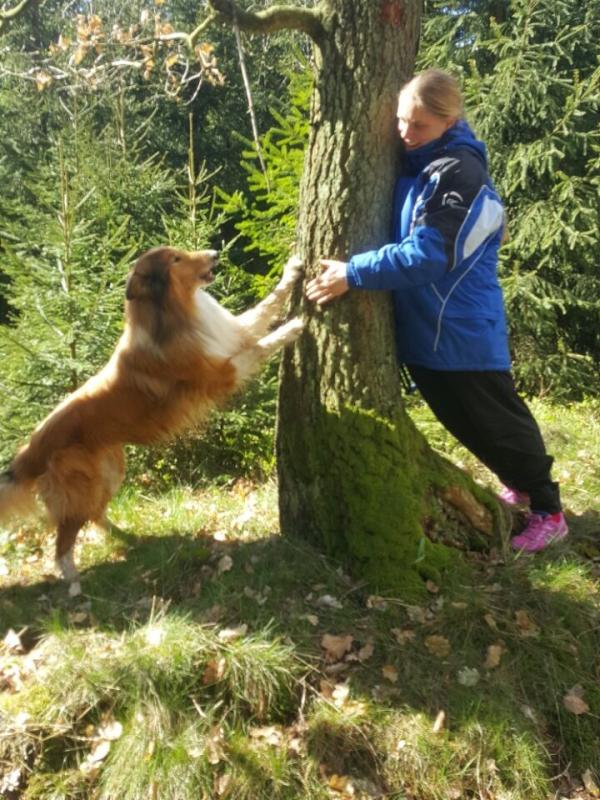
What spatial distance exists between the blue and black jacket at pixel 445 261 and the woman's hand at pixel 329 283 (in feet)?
0.26

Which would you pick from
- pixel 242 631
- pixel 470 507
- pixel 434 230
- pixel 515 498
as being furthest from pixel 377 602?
pixel 434 230

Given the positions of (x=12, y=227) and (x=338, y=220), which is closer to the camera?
(x=338, y=220)

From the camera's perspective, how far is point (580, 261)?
7.98m

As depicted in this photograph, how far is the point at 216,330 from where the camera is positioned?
4.20 meters

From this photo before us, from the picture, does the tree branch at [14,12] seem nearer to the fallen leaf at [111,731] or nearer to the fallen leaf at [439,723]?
the fallen leaf at [111,731]

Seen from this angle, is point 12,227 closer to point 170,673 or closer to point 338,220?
point 338,220

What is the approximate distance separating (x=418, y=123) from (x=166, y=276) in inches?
65.5

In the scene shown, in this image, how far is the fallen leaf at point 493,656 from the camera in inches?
128

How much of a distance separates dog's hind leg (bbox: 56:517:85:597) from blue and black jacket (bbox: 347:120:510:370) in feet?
7.58

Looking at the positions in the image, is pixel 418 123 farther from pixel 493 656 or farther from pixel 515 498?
pixel 493 656

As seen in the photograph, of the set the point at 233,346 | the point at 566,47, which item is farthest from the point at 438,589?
the point at 566,47

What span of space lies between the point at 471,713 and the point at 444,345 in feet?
5.85

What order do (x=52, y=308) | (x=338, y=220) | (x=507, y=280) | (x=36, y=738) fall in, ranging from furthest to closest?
1. (x=507, y=280)
2. (x=52, y=308)
3. (x=338, y=220)
4. (x=36, y=738)

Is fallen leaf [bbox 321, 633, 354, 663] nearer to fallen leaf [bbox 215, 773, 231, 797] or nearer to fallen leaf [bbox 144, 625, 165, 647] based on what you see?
fallen leaf [bbox 215, 773, 231, 797]
